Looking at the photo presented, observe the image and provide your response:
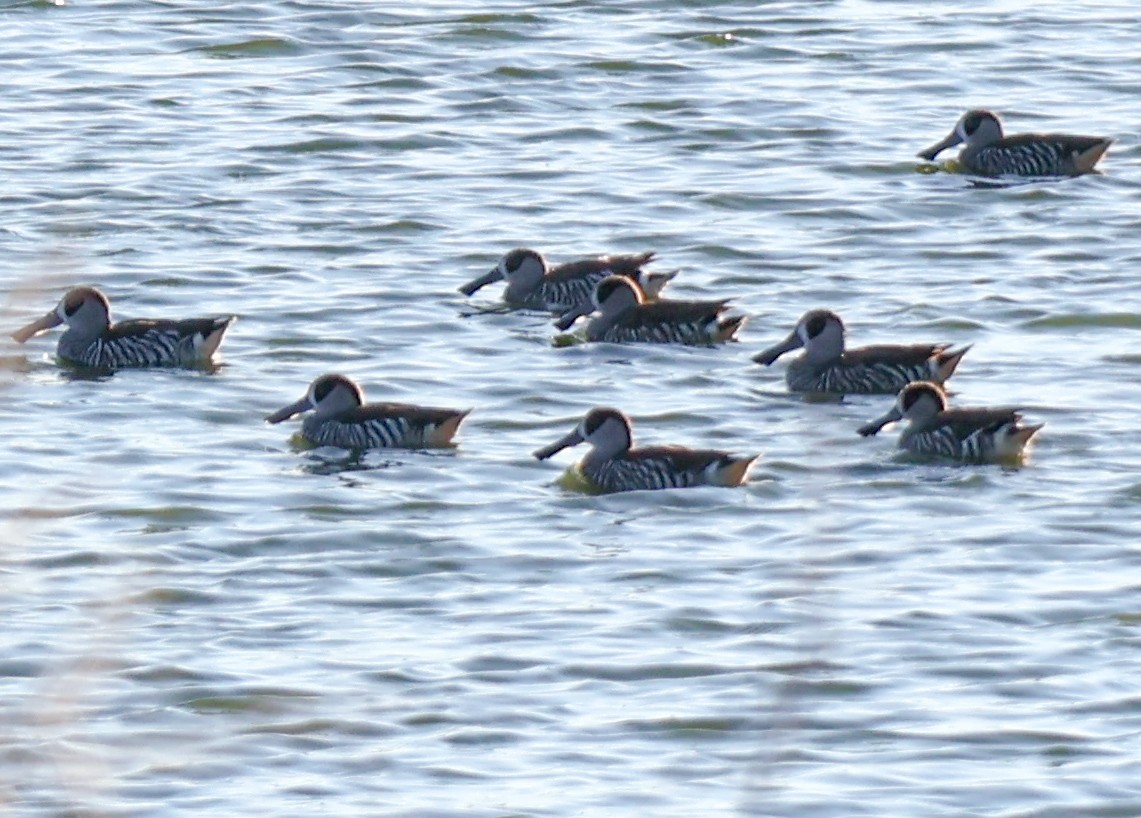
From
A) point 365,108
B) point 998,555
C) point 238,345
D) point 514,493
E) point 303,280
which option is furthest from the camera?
point 365,108

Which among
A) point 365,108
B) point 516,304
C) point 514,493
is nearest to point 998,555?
point 514,493

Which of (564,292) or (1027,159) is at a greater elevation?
(1027,159)

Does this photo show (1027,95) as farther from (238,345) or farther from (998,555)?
(998,555)

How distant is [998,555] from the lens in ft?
34.8

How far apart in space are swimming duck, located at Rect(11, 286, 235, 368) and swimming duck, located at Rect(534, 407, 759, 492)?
98.3 inches

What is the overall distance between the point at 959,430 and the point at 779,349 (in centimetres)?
184

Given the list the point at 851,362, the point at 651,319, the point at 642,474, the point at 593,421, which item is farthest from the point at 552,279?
the point at 642,474

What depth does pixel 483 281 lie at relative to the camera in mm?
14820

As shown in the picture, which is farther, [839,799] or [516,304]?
[516,304]

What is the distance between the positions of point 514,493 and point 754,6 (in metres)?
12.1

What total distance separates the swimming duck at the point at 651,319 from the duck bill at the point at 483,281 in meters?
0.60

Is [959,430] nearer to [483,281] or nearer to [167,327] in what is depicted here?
[483,281]

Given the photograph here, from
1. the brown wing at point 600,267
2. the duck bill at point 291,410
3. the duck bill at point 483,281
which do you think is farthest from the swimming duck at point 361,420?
the brown wing at point 600,267

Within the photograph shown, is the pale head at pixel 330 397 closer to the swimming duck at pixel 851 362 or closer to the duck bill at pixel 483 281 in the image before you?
the swimming duck at pixel 851 362
